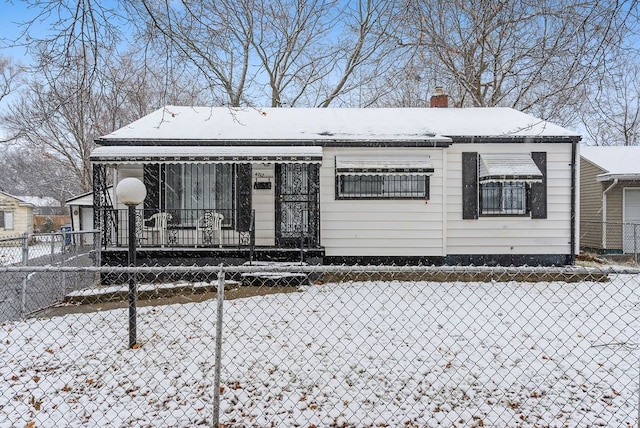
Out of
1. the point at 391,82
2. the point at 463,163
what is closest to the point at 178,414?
the point at 463,163

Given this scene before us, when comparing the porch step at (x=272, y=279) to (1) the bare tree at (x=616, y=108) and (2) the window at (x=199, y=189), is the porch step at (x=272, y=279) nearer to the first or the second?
(2) the window at (x=199, y=189)

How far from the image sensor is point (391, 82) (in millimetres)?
18172

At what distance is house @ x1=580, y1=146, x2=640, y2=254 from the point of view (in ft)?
41.3

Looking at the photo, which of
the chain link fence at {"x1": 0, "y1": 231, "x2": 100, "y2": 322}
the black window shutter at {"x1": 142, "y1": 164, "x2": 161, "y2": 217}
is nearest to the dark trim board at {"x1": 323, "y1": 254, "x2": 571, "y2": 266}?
the black window shutter at {"x1": 142, "y1": 164, "x2": 161, "y2": 217}

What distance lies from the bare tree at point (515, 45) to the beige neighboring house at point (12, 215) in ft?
76.2

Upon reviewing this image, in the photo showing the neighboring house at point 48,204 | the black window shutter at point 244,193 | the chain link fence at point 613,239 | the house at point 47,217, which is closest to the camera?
the black window shutter at point 244,193

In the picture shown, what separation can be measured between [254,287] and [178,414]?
14.0 feet

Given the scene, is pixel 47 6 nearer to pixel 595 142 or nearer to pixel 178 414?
pixel 178 414

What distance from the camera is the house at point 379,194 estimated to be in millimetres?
8523

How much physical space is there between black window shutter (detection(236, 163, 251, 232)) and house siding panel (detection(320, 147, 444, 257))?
160cm

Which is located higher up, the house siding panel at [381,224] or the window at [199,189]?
the window at [199,189]

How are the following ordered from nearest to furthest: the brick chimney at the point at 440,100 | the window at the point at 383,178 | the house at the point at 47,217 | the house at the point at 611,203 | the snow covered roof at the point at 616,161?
the window at the point at 383,178, the brick chimney at the point at 440,100, the snow covered roof at the point at 616,161, the house at the point at 611,203, the house at the point at 47,217

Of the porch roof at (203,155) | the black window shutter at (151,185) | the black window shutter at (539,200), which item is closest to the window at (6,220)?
the black window shutter at (151,185)

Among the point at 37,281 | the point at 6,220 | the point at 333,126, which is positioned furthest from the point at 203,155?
the point at 6,220
